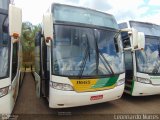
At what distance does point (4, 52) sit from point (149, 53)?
16.9ft

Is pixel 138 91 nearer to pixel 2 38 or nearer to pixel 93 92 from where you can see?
pixel 93 92

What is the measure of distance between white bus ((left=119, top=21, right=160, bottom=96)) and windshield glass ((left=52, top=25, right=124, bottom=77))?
1.31 metres

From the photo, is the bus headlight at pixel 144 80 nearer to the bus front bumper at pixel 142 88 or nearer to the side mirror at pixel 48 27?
the bus front bumper at pixel 142 88

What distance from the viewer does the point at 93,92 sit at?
6.44 meters

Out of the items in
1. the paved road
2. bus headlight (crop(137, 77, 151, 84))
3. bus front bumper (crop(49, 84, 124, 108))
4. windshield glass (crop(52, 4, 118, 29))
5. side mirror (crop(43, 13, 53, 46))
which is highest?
windshield glass (crop(52, 4, 118, 29))

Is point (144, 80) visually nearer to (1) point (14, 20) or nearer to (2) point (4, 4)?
(1) point (14, 20)

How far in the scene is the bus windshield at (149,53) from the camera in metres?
8.20

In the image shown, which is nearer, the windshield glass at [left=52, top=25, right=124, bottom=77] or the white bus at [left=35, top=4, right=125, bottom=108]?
the white bus at [left=35, top=4, right=125, bottom=108]

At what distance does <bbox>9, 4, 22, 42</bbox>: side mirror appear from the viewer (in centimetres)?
492

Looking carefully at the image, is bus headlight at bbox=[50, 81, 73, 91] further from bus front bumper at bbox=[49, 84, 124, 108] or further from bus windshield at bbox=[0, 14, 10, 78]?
bus windshield at bbox=[0, 14, 10, 78]

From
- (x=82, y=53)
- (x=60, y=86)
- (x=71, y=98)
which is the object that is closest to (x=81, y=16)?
(x=82, y=53)

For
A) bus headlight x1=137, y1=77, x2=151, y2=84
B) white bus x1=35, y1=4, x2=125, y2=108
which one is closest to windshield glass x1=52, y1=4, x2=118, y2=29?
white bus x1=35, y1=4, x2=125, y2=108

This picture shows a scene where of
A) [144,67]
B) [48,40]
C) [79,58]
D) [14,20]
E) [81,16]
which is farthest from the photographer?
[144,67]

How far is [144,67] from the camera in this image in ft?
26.8
